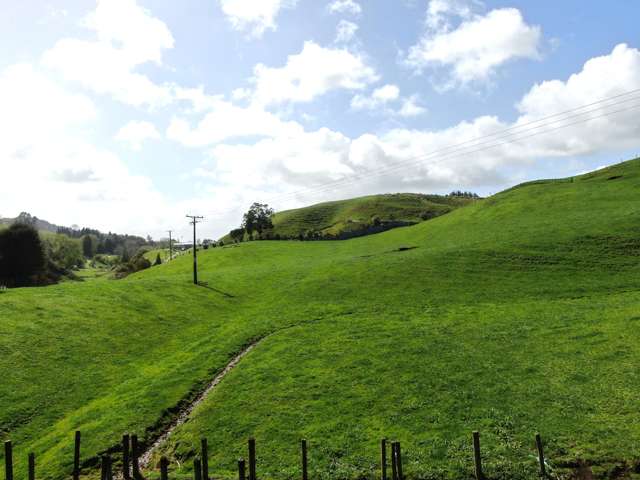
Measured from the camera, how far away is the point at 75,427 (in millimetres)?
29594

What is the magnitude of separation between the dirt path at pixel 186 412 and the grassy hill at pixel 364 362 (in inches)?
31.6

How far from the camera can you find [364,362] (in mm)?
36125

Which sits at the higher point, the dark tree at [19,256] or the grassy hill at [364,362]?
the dark tree at [19,256]

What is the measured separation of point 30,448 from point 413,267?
54459 mm

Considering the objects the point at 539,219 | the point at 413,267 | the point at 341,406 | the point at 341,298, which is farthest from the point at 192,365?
the point at 539,219

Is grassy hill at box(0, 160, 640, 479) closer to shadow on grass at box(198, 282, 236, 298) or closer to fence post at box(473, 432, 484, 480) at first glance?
shadow on grass at box(198, 282, 236, 298)

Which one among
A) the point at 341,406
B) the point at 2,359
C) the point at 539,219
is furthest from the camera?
the point at 539,219

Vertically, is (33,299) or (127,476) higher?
(33,299)

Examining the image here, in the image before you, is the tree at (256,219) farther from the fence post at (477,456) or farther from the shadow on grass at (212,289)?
the fence post at (477,456)

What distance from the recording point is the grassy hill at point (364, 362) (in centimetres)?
2411

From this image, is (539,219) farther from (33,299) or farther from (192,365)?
(33,299)

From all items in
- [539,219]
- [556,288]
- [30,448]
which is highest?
[539,219]

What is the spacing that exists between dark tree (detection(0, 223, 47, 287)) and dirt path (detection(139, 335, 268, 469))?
90.1 meters

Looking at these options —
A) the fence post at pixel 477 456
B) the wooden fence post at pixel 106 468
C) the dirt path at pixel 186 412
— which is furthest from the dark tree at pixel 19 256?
the fence post at pixel 477 456
